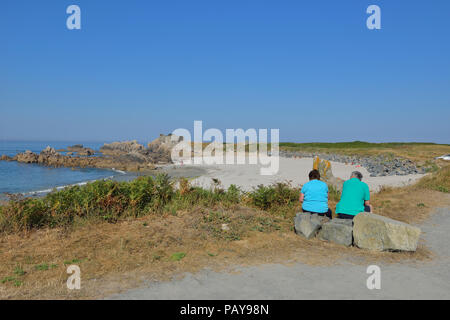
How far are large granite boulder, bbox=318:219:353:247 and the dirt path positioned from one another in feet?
3.63

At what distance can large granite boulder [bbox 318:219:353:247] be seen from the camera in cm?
701

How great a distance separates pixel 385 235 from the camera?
657cm

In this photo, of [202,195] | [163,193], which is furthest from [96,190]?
[202,195]

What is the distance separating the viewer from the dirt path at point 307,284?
4531 millimetres

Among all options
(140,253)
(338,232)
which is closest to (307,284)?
(338,232)

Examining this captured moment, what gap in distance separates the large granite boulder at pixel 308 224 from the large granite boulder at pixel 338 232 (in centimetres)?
18

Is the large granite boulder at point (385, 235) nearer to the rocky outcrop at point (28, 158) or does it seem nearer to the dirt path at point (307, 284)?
the dirt path at point (307, 284)

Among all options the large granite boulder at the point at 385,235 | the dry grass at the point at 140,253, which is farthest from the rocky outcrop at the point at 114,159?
the large granite boulder at the point at 385,235

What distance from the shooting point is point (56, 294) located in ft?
14.8

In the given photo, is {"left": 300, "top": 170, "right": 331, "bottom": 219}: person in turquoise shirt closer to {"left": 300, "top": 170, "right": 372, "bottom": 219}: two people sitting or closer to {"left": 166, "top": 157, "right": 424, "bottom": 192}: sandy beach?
{"left": 300, "top": 170, "right": 372, "bottom": 219}: two people sitting

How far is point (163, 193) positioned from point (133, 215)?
1530mm

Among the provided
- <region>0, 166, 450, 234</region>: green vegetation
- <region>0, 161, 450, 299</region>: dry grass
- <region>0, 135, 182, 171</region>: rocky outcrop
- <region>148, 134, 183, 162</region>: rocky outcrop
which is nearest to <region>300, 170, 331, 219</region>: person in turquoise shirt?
<region>0, 161, 450, 299</region>: dry grass
